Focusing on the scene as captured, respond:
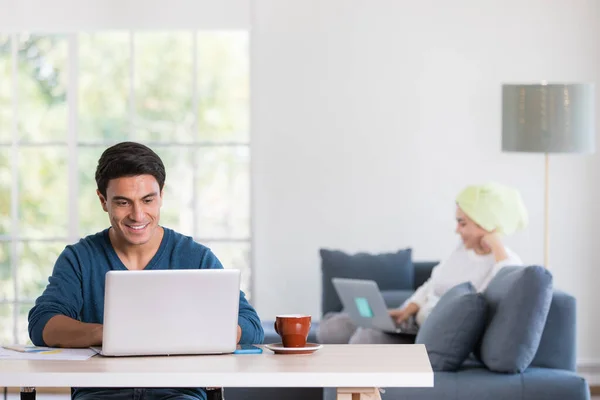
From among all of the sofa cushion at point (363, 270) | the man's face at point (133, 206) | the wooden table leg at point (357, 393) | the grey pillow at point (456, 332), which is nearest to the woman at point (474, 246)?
the grey pillow at point (456, 332)

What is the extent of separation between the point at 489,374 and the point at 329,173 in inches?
119

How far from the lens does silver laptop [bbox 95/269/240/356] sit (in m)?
2.61

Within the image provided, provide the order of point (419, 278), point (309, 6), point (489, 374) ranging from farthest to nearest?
point (309, 6)
point (419, 278)
point (489, 374)

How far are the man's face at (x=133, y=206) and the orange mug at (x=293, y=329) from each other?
1.78ft

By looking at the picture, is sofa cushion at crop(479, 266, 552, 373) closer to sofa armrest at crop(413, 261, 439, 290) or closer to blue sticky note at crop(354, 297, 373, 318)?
blue sticky note at crop(354, 297, 373, 318)

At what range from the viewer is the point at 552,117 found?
5715 mm

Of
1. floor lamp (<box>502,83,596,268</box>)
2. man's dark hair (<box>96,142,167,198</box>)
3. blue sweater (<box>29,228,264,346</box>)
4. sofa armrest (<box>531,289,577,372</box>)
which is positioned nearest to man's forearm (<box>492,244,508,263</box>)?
sofa armrest (<box>531,289,577,372</box>)

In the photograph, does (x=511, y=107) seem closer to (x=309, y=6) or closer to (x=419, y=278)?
(x=419, y=278)

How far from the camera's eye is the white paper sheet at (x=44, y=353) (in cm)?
267

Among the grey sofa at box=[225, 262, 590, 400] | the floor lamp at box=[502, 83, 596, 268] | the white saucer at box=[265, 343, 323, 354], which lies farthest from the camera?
the floor lamp at box=[502, 83, 596, 268]

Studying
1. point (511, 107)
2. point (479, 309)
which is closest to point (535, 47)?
point (511, 107)

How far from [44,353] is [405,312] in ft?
9.36

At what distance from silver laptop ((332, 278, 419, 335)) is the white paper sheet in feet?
7.85

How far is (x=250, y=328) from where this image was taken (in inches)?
118
